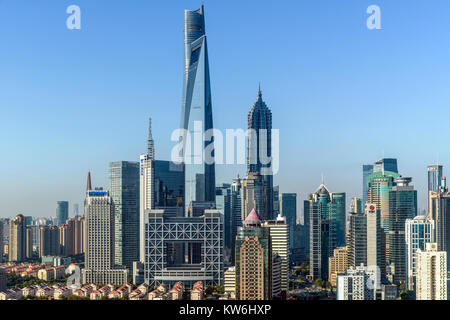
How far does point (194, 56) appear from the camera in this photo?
1320cm

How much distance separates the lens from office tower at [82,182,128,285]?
29.6 feet

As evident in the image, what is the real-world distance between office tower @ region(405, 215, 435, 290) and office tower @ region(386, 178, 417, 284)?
0.11 metres

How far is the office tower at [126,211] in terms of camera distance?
10.1 metres

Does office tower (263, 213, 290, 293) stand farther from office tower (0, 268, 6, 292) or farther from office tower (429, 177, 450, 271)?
office tower (0, 268, 6, 292)

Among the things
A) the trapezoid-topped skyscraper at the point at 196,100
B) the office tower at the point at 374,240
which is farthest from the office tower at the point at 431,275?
the trapezoid-topped skyscraper at the point at 196,100

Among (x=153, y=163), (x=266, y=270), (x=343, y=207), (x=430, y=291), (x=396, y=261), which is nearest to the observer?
(x=430, y=291)

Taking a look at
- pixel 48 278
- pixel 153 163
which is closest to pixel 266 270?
pixel 48 278

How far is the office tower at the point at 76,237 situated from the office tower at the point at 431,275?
6.56 meters

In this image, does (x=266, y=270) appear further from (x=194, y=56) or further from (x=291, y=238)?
(x=194, y=56)

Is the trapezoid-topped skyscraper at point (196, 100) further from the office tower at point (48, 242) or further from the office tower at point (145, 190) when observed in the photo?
the office tower at point (48, 242)

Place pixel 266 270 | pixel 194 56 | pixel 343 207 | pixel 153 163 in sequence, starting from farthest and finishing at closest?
pixel 194 56 → pixel 153 163 → pixel 343 207 → pixel 266 270

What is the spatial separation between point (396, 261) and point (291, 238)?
81.4 inches
